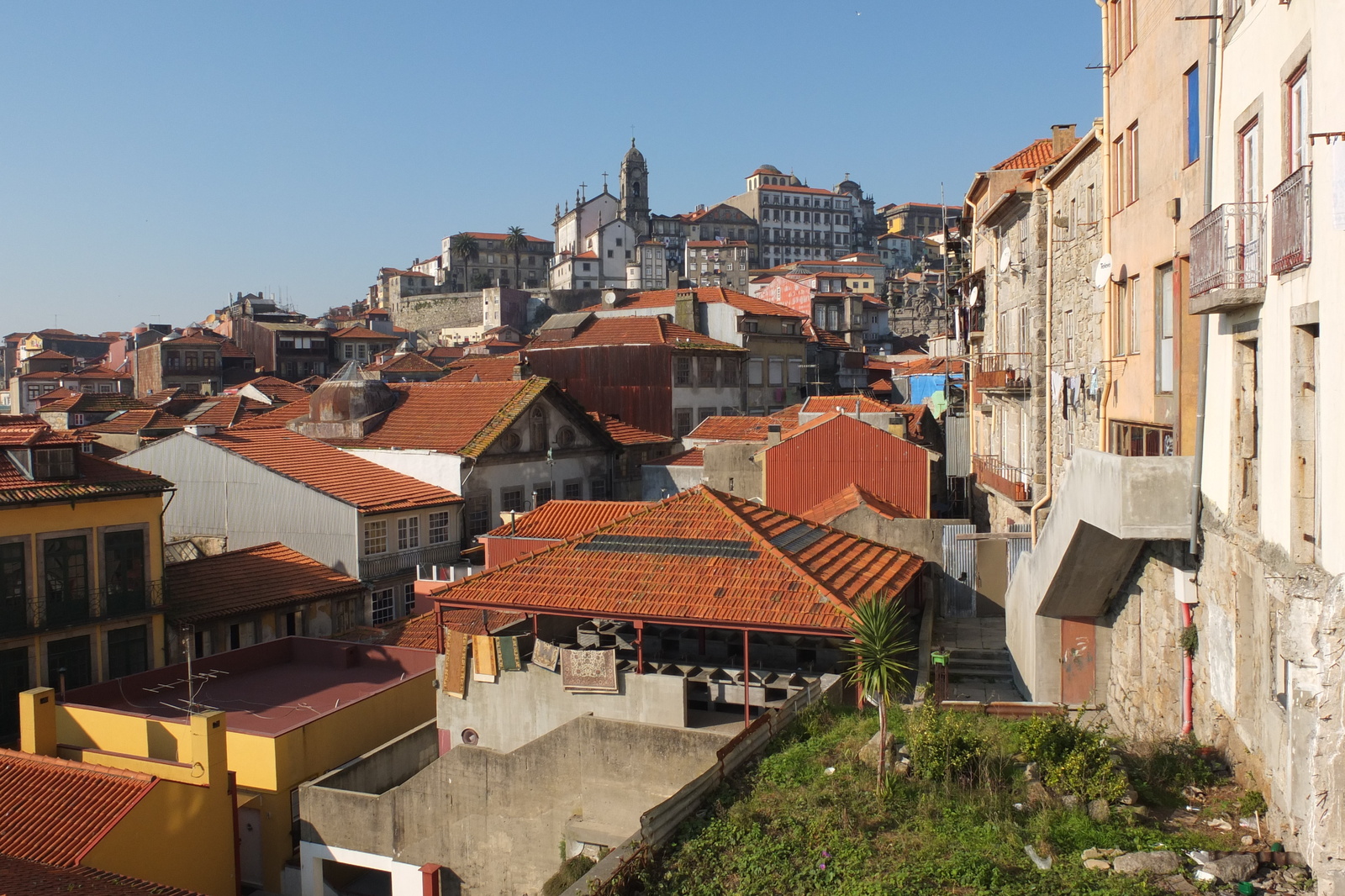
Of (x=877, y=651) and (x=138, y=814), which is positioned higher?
(x=877, y=651)

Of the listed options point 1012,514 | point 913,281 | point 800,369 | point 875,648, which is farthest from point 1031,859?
point 913,281

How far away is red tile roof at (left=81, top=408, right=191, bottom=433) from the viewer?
2111 inches

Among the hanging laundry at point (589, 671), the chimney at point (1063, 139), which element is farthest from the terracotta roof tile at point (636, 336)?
the hanging laundry at point (589, 671)

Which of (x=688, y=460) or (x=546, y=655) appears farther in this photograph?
(x=688, y=460)

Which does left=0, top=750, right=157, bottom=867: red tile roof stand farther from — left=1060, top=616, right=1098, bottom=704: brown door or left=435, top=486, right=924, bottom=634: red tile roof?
left=1060, top=616, right=1098, bottom=704: brown door

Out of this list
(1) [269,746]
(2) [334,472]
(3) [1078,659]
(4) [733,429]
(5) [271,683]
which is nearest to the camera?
(3) [1078,659]

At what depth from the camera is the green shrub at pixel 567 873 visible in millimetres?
14070

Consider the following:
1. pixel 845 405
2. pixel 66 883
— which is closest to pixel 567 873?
pixel 66 883

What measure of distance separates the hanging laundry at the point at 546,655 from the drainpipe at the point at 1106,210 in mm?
9367

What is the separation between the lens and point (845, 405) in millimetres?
41844

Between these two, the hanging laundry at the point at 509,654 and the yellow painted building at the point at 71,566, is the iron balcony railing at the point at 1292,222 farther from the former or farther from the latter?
the yellow painted building at the point at 71,566

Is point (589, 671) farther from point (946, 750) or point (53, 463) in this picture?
point (53, 463)

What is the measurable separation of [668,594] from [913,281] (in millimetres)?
106145

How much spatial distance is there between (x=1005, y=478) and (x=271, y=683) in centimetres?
1857
